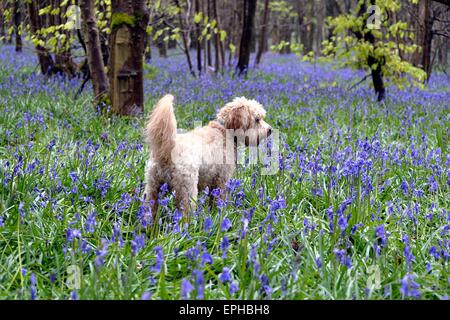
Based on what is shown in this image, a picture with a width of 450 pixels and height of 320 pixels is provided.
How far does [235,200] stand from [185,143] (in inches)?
25.3

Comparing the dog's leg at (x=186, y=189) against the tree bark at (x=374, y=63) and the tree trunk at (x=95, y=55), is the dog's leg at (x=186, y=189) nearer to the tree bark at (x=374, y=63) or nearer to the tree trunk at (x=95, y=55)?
the tree trunk at (x=95, y=55)

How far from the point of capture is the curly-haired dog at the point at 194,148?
3.75 m

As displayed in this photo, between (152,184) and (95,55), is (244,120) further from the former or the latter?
(95,55)

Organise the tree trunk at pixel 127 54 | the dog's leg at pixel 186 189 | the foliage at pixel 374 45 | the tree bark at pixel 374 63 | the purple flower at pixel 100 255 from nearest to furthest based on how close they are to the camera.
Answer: the purple flower at pixel 100 255 → the dog's leg at pixel 186 189 → the tree trunk at pixel 127 54 → the foliage at pixel 374 45 → the tree bark at pixel 374 63

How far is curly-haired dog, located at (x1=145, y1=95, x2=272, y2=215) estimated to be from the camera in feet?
12.3

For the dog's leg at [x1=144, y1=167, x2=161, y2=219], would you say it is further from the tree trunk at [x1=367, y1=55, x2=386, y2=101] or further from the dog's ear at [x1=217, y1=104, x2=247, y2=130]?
the tree trunk at [x1=367, y1=55, x2=386, y2=101]

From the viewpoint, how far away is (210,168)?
4391mm

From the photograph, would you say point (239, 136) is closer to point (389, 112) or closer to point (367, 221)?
point (367, 221)

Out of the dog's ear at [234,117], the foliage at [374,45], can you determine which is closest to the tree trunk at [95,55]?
the dog's ear at [234,117]

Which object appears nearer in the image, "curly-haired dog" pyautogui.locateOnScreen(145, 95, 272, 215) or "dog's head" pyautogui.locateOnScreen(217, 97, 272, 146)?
"curly-haired dog" pyautogui.locateOnScreen(145, 95, 272, 215)

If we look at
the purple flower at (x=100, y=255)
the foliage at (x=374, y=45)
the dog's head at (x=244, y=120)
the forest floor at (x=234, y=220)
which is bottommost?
the forest floor at (x=234, y=220)

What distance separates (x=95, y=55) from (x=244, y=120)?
4.24m

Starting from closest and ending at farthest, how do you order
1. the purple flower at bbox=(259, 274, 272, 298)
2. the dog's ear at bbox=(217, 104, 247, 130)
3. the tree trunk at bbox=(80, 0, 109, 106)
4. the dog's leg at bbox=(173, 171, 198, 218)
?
the purple flower at bbox=(259, 274, 272, 298) < the dog's leg at bbox=(173, 171, 198, 218) < the dog's ear at bbox=(217, 104, 247, 130) < the tree trunk at bbox=(80, 0, 109, 106)

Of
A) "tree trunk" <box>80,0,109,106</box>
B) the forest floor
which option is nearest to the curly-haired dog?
the forest floor
